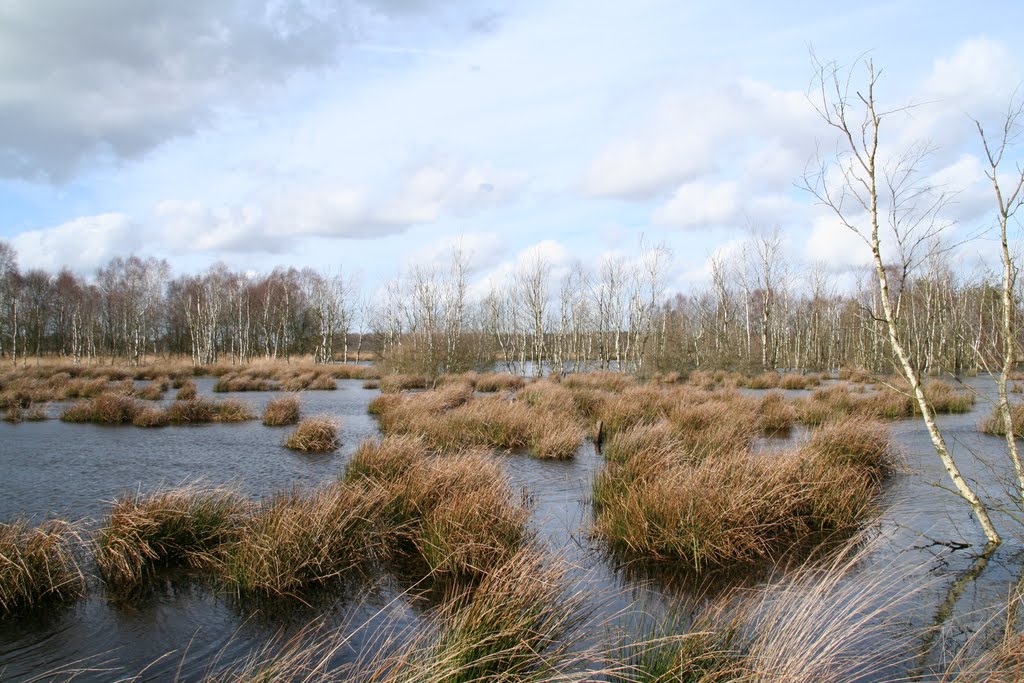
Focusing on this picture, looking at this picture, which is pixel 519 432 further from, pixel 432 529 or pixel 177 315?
pixel 177 315

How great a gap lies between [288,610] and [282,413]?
12839 millimetres

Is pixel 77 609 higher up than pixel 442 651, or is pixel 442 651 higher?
pixel 442 651

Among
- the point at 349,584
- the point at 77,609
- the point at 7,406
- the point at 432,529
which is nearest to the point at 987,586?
the point at 432,529

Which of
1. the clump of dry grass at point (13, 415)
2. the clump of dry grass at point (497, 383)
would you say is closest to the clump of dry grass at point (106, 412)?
the clump of dry grass at point (13, 415)

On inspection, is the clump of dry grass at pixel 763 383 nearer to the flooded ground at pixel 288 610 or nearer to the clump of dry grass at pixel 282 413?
the flooded ground at pixel 288 610

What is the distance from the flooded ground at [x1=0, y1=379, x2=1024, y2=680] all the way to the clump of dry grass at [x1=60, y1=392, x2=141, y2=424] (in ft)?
9.79

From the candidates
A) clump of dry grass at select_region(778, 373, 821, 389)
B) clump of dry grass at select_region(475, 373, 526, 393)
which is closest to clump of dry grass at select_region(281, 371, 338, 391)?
clump of dry grass at select_region(475, 373, 526, 393)

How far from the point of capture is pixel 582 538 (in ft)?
25.1

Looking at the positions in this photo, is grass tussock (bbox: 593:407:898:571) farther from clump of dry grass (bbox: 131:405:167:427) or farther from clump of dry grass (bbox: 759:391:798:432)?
clump of dry grass (bbox: 131:405:167:427)

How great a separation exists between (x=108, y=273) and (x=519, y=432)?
2390 inches

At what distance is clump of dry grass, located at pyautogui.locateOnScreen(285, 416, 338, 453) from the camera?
13.6m

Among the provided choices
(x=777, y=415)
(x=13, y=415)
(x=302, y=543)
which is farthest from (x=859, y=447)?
(x=13, y=415)

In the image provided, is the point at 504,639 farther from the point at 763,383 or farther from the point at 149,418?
the point at 763,383

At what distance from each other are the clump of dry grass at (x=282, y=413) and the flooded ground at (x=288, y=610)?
11.2ft
